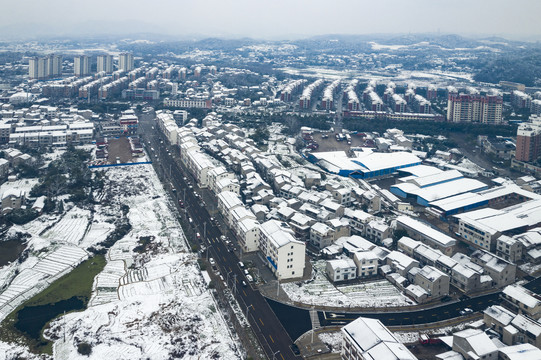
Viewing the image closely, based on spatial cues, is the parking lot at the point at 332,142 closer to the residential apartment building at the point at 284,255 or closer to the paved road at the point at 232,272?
the paved road at the point at 232,272

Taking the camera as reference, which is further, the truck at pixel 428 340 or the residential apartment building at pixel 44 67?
the residential apartment building at pixel 44 67

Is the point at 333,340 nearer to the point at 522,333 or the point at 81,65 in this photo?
the point at 522,333

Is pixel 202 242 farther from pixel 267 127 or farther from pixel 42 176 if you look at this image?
pixel 267 127

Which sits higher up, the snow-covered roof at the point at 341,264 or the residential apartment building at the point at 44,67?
the residential apartment building at the point at 44,67

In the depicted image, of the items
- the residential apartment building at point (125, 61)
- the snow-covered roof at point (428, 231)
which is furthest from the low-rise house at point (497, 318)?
the residential apartment building at point (125, 61)

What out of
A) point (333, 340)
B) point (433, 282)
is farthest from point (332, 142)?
point (333, 340)
